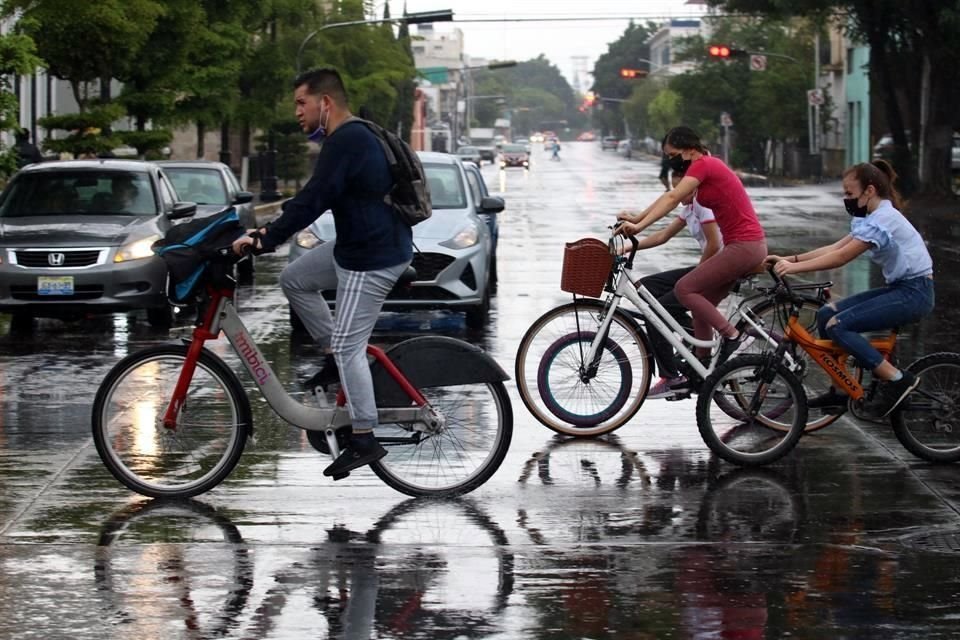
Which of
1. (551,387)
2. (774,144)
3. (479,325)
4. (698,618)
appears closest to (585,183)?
(774,144)

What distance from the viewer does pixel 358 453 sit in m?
7.98

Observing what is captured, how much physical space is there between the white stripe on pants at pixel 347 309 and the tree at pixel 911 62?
3025cm

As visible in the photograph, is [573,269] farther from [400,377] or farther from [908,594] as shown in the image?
[908,594]

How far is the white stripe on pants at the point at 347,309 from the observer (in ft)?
25.5

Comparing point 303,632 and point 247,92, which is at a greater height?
point 247,92

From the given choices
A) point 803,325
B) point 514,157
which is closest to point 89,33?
point 803,325

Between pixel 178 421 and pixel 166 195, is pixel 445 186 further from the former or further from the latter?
pixel 178 421

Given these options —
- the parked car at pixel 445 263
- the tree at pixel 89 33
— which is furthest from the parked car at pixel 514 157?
the parked car at pixel 445 263

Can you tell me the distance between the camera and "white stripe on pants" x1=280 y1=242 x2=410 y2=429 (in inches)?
306

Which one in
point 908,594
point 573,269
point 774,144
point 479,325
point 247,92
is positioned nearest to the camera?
point 908,594

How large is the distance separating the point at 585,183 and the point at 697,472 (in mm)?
53452

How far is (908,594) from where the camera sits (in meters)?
6.40

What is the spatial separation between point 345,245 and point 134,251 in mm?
8175

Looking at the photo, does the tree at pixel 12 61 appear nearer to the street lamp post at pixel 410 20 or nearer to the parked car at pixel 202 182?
the parked car at pixel 202 182
